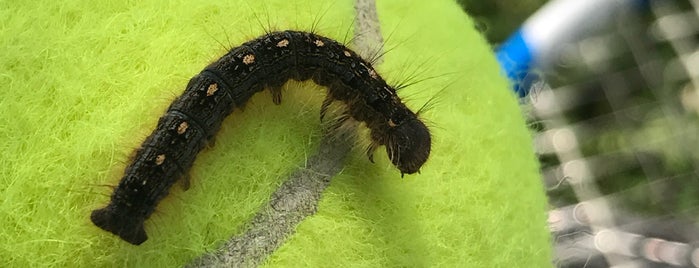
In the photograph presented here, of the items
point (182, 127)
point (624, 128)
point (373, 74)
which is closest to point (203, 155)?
point (182, 127)

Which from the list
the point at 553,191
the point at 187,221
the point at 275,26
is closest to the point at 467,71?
the point at 275,26

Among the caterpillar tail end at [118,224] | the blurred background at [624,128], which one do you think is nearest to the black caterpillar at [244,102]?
the caterpillar tail end at [118,224]

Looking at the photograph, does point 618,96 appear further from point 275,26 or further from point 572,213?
point 275,26

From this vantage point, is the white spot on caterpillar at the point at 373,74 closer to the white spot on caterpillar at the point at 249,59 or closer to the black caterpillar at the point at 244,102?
the black caterpillar at the point at 244,102

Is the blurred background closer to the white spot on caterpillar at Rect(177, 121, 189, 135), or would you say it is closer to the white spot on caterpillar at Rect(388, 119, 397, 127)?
the white spot on caterpillar at Rect(388, 119, 397, 127)

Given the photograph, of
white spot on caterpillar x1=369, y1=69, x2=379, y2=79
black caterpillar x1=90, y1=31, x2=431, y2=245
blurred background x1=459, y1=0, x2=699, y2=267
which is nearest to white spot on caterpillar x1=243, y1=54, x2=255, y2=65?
black caterpillar x1=90, y1=31, x2=431, y2=245

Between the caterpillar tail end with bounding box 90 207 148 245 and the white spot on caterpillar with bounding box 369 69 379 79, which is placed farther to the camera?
the white spot on caterpillar with bounding box 369 69 379 79
